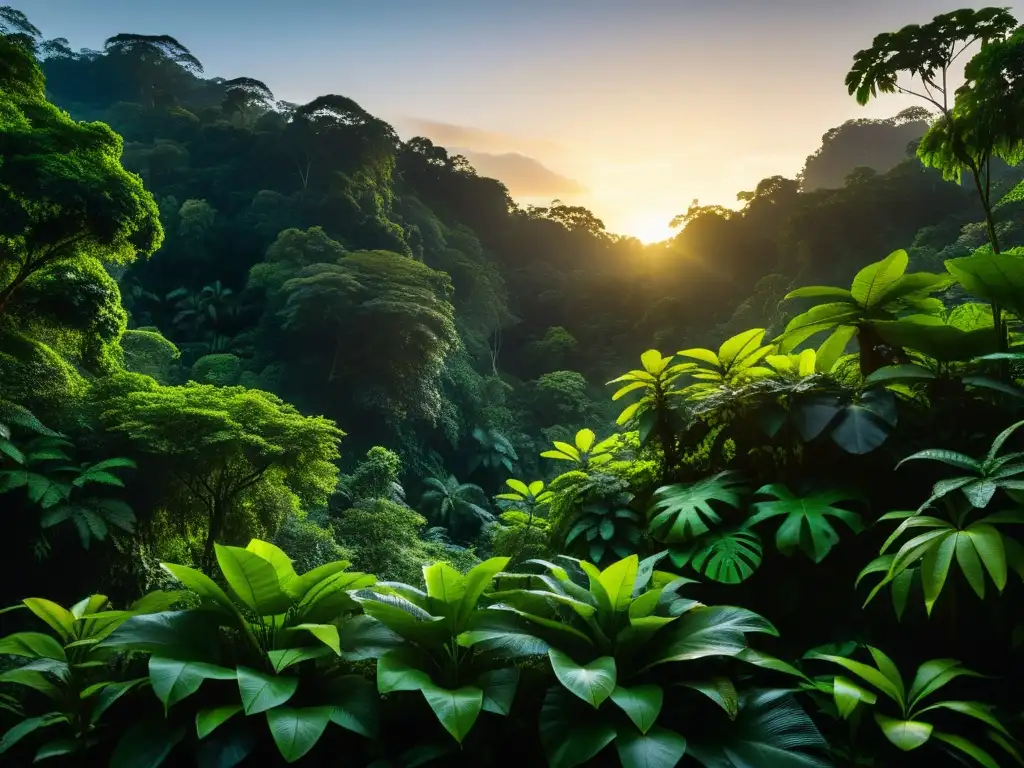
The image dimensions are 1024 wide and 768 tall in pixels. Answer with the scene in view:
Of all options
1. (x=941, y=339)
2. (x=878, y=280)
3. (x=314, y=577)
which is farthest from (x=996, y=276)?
(x=314, y=577)

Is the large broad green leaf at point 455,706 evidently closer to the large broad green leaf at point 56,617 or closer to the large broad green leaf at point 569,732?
the large broad green leaf at point 569,732

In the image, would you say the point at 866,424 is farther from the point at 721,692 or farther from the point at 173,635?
the point at 173,635

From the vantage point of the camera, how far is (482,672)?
5.81ft

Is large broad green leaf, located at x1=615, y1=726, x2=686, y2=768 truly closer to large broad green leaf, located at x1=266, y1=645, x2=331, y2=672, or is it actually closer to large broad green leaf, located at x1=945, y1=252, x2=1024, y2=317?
large broad green leaf, located at x1=266, y1=645, x2=331, y2=672

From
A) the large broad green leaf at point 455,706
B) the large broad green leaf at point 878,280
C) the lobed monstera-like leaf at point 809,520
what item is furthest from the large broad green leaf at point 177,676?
the large broad green leaf at point 878,280

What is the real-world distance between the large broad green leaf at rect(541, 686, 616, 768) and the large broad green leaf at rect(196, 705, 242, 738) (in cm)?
79

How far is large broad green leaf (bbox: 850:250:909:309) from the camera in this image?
8.45 feet

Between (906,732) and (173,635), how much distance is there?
196 cm

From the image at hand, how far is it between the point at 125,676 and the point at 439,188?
31.0 m

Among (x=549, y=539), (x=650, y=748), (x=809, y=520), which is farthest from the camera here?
(x=549, y=539)

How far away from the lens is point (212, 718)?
1.46 meters

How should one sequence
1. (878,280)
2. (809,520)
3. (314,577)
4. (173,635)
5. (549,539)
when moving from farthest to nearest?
1. (549,539)
2. (878,280)
3. (809,520)
4. (314,577)
5. (173,635)

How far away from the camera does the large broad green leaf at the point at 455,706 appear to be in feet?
4.74

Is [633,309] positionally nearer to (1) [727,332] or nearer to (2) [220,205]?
(1) [727,332]
